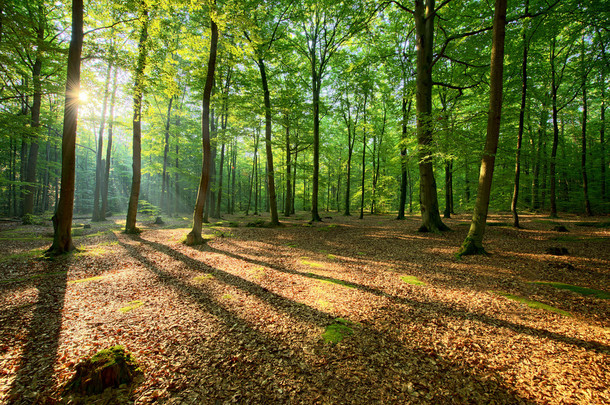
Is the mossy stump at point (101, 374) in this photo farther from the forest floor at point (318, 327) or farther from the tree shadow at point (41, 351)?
the tree shadow at point (41, 351)

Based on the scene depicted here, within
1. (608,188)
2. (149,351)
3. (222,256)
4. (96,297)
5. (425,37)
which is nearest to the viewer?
(149,351)

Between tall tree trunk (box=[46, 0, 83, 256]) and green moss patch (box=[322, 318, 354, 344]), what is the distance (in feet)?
26.3

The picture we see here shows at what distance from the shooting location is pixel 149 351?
2.62m

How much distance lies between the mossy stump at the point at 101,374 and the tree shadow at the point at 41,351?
20 cm

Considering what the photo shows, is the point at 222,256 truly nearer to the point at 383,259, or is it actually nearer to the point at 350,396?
the point at 383,259

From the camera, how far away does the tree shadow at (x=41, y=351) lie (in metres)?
1.96

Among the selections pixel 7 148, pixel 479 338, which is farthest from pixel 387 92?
pixel 7 148

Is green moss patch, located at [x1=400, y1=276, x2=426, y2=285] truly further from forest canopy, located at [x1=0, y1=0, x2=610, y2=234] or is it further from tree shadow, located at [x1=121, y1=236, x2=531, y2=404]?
forest canopy, located at [x1=0, y1=0, x2=610, y2=234]

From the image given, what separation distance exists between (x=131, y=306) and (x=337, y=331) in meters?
3.48

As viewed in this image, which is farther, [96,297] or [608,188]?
[608,188]

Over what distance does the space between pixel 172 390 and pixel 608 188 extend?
94.9ft

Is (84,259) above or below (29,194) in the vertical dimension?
below

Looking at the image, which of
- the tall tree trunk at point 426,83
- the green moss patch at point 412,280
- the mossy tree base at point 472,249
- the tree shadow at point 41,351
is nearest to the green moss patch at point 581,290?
the mossy tree base at point 472,249

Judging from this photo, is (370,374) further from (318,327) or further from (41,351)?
(41,351)
